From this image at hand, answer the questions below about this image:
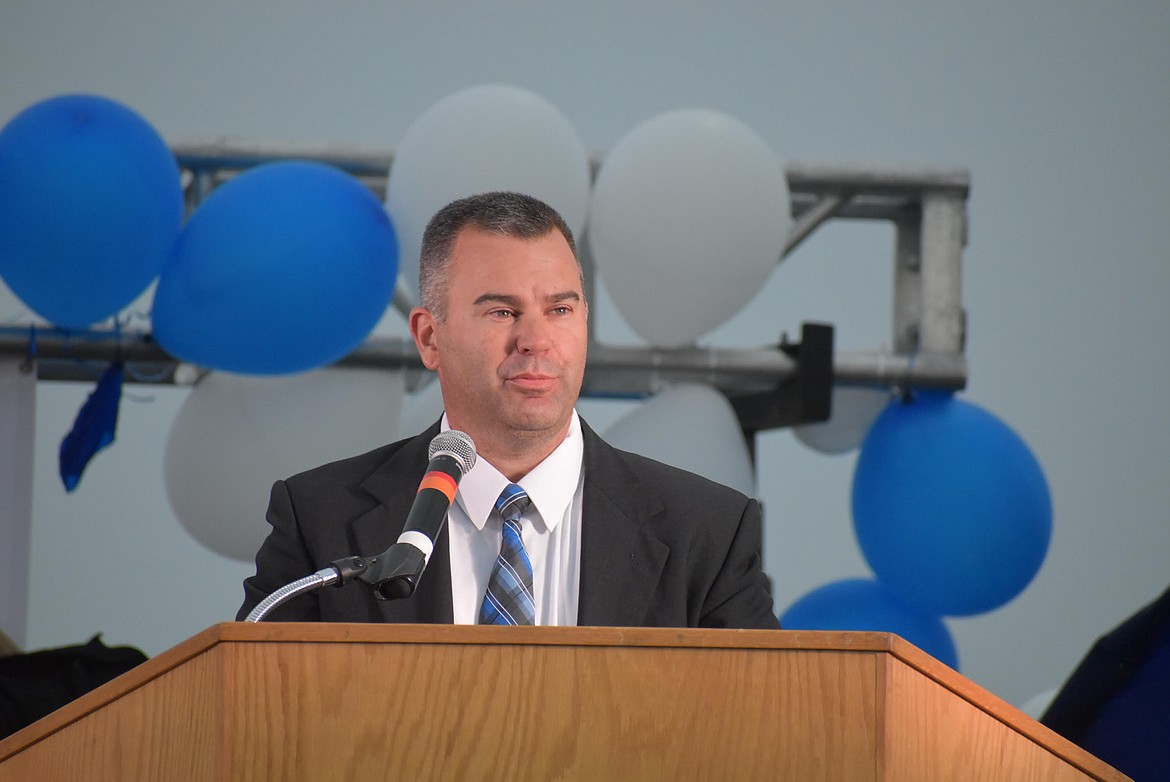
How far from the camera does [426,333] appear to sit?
1.82 meters

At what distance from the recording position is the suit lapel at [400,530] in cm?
162

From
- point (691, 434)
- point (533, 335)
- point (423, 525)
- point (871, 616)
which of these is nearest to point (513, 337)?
point (533, 335)

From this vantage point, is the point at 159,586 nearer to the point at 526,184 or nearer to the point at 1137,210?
the point at 526,184

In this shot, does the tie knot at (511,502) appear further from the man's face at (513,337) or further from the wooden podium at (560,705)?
the wooden podium at (560,705)

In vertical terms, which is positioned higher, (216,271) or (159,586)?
(216,271)

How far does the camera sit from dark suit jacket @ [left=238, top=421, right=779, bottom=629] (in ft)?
5.39

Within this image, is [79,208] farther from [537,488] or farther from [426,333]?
[537,488]

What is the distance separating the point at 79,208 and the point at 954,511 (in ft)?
6.30

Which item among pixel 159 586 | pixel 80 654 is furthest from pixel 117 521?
pixel 80 654

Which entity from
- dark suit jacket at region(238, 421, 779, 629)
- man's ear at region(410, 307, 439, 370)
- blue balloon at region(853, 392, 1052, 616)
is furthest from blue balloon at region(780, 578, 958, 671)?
man's ear at region(410, 307, 439, 370)

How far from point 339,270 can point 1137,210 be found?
2.97 m

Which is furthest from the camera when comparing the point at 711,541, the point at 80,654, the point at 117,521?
the point at 117,521

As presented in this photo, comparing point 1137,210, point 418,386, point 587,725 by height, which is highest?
point 1137,210

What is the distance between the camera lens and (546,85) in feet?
14.8
